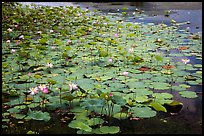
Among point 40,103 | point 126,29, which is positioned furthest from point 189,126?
point 126,29

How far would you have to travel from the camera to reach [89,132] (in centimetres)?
236

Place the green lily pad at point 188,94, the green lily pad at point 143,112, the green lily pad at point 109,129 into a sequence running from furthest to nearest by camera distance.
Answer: the green lily pad at point 188,94, the green lily pad at point 143,112, the green lily pad at point 109,129

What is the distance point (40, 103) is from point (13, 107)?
250mm

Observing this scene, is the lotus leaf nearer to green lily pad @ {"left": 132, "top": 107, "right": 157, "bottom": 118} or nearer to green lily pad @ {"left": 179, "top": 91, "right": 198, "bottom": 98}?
green lily pad @ {"left": 132, "top": 107, "right": 157, "bottom": 118}

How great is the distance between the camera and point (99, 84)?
332cm

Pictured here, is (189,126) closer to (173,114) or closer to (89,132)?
(173,114)

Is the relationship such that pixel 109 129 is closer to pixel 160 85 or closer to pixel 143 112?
pixel 143 112

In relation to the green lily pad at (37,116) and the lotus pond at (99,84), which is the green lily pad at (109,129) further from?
the green lily pad at (37,116)

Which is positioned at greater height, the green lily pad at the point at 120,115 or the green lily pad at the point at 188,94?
the green lily pad at the point at 188,94

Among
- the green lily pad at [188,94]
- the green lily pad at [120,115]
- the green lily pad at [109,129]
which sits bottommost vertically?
the green lily pad at [109,129]

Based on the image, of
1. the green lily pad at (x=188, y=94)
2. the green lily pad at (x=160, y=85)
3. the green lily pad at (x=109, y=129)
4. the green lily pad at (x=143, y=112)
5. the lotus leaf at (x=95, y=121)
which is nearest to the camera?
the green lily pad at (x=109, y=129)

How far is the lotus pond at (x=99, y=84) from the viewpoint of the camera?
8.27 ft

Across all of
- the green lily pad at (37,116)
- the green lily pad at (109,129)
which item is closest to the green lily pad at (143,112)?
the green lily pad at (109,129)

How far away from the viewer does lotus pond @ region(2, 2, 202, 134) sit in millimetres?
2521
